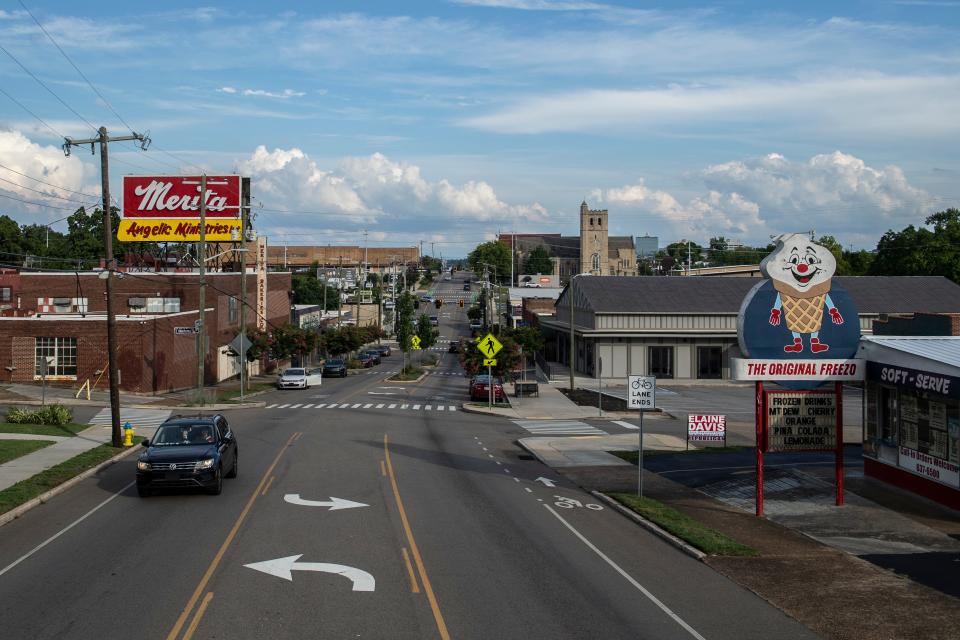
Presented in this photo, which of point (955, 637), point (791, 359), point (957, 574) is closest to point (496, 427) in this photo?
point (791, 359)

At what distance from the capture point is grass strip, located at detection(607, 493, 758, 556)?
15.8 meters

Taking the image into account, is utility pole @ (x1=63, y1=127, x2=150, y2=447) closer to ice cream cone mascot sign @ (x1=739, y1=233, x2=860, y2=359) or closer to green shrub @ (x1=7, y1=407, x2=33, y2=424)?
green shrub @ (x1=7, y1=407, x2=33, y2=424)

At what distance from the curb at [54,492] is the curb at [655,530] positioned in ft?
41.5

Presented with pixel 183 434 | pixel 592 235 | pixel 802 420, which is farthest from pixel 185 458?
pixel 592 235

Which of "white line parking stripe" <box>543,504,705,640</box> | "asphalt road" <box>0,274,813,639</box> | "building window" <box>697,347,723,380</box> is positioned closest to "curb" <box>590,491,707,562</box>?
"asphalt road" <box>0,274,813,639</box>

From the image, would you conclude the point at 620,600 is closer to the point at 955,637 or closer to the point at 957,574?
the point at 955,637

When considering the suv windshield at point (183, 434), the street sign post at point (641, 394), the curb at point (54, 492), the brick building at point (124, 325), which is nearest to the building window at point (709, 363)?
the brick building at point (124, 325)

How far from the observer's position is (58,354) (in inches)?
1849

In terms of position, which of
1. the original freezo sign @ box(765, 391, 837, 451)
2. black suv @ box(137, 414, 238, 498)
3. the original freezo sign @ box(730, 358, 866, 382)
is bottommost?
black suv @ box(137, 414, 238, 498)

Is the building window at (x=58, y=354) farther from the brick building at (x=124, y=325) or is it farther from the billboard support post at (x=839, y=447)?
the billboard support post at (x=839, y=447)

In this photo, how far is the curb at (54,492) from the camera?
1773 centimetres

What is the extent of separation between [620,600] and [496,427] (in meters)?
26.5

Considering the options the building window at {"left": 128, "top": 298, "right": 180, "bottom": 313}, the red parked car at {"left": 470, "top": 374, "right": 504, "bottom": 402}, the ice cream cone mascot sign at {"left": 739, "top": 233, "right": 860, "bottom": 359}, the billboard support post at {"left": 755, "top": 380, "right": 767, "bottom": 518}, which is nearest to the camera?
the billboard support post at {"left": 755, "top": 380, "right": 767, "bottom": 518}

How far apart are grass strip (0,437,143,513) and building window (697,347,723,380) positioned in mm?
45702
